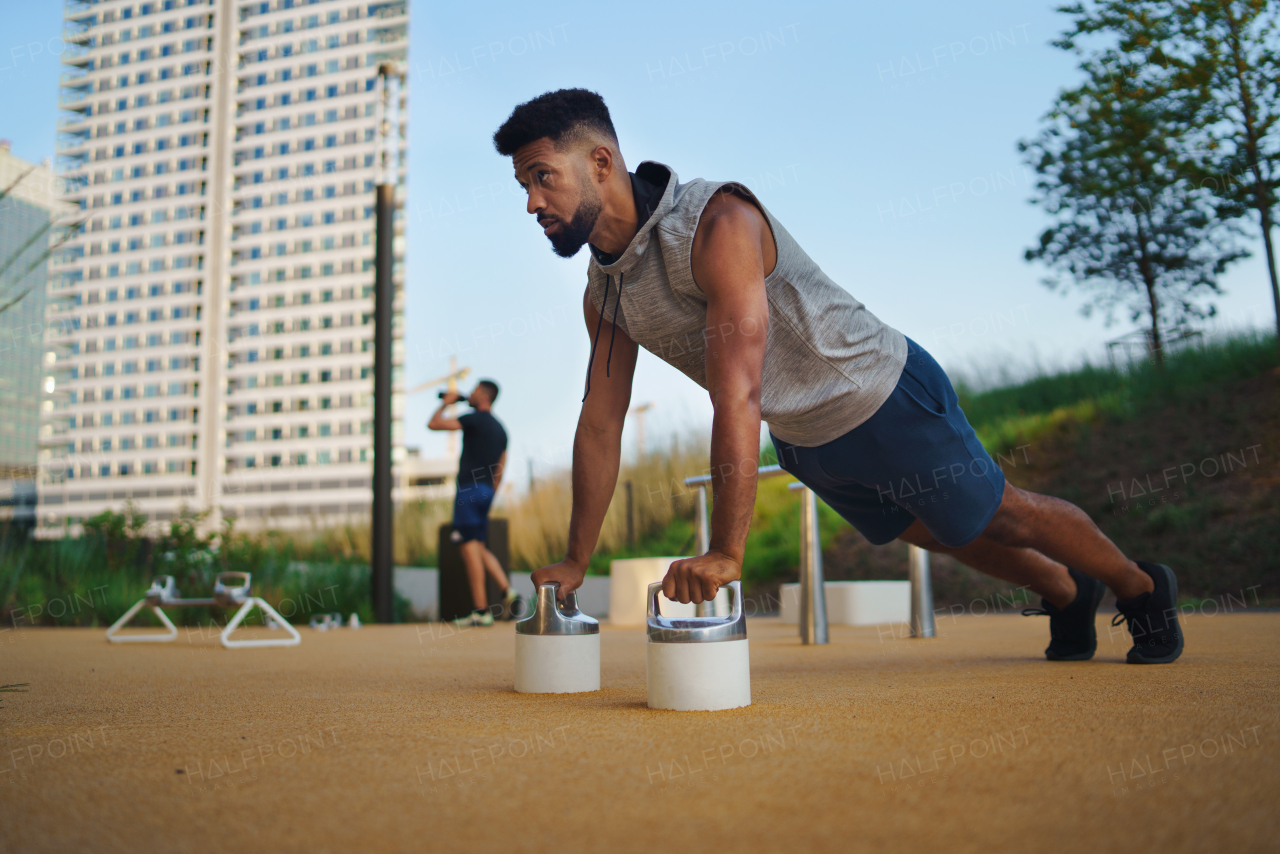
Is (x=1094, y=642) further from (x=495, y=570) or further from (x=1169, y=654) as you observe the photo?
(x=495, y=570)

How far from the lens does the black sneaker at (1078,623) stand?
2270mm

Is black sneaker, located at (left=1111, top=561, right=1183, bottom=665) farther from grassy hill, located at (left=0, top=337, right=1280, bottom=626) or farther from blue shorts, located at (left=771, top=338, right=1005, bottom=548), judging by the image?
grassy hill, located at (left=0, top=337, right=1280, bottom=626)

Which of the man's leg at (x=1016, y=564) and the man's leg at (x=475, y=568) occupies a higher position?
the man's leg at (x=1016, y=564)

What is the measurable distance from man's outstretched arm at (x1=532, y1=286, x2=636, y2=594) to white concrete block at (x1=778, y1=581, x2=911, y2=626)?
3111 mm

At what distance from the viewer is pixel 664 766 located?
0.98m

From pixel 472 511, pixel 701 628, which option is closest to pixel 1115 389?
pixel 472 511

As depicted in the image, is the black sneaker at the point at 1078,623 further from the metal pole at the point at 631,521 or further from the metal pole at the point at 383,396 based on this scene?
the metal pole at the point at 631,521

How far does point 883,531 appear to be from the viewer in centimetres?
216

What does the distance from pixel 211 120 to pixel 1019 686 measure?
64130 mm

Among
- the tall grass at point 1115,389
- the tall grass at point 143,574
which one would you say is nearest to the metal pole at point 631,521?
the tall grass at point 143,574

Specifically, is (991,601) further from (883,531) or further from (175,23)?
(175,23)

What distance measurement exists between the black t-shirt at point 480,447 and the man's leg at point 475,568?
0.39 meters

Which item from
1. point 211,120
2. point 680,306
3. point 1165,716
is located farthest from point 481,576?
point 211,120

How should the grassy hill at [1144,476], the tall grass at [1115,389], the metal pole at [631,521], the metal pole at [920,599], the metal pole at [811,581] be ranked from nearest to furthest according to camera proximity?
the metal pole at [811,581] < the metal pole at [920,599] < the grassy hill at [1144,476] < the tall grass at [1115,389] < the metal pole at [631,521]
